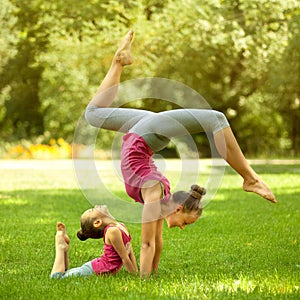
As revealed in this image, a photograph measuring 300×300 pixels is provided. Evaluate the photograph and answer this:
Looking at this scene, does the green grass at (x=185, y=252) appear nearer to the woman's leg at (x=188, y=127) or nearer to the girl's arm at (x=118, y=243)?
the girl's arm at (x=118, y=243)

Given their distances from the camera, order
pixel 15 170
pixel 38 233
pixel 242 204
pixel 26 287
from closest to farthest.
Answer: pixel 26 287 < pixel 38 233 < pixel 242 204 < pixel 15 170

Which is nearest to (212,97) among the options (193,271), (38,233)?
(38,233)

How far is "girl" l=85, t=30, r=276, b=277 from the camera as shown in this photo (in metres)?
5.11

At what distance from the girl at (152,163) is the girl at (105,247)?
0.20m

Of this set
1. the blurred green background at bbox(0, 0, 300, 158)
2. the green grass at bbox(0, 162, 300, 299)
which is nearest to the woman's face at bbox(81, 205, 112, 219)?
the green grass at bbox(0, 162, 300, 299)

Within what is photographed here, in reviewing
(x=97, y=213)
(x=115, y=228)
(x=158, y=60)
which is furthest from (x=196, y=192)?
(x=158, y=60)

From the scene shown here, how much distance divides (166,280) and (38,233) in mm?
3127

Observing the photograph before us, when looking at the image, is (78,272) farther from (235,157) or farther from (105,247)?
(235,157)

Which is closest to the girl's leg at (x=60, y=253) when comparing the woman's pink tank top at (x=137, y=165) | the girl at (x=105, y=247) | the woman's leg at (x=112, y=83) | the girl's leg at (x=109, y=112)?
the girl at (x=105, y=247)

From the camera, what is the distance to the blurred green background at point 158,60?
1952 cm

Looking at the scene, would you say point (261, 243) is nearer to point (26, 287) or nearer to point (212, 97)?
point (26, 287)

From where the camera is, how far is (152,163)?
533 centimetres

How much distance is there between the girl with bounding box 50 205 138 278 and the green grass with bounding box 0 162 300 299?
10 cm

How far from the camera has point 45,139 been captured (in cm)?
2859
